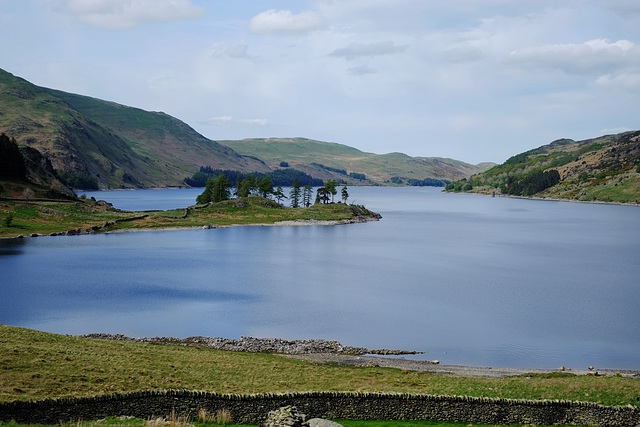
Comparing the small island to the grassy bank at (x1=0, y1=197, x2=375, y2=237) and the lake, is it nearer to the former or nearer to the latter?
the grassy bank at (x1=0, y1=197, x2=375, y2=237)

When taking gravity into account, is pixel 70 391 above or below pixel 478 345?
above

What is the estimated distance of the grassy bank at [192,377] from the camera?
2944cm

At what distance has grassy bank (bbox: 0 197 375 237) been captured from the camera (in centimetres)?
13250

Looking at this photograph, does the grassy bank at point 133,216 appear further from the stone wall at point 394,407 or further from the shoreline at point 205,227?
the stone wall at point 394,407

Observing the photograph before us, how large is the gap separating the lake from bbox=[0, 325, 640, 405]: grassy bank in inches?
533

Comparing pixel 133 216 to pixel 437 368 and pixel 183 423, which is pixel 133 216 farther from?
pixel 183 423

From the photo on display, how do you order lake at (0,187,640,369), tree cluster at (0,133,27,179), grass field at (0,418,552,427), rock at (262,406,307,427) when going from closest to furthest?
1. rock at (262,406,307,427)
2. grass field at (0,418,552,427)
3. lake at (0,187,640,369)
4. tree cluster at (0,133,27,179)

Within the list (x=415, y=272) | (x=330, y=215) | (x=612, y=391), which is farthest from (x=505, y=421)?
(x=330, y=215)

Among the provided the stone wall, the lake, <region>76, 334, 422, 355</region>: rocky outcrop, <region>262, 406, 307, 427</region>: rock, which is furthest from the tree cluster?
<region>262, 406, 307, 427</region>: rock

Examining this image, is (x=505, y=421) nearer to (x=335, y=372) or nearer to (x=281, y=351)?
(x=335, y=372)

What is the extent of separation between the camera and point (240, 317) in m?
64.5

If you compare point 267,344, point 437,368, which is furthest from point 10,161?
point 437,368

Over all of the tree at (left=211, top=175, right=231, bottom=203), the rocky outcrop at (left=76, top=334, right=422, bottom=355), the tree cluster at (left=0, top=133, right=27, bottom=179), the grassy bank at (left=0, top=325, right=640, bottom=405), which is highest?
the tree cluster at (left=0, top=133, right=27, bottom=179)

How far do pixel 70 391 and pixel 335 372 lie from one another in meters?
18.8
